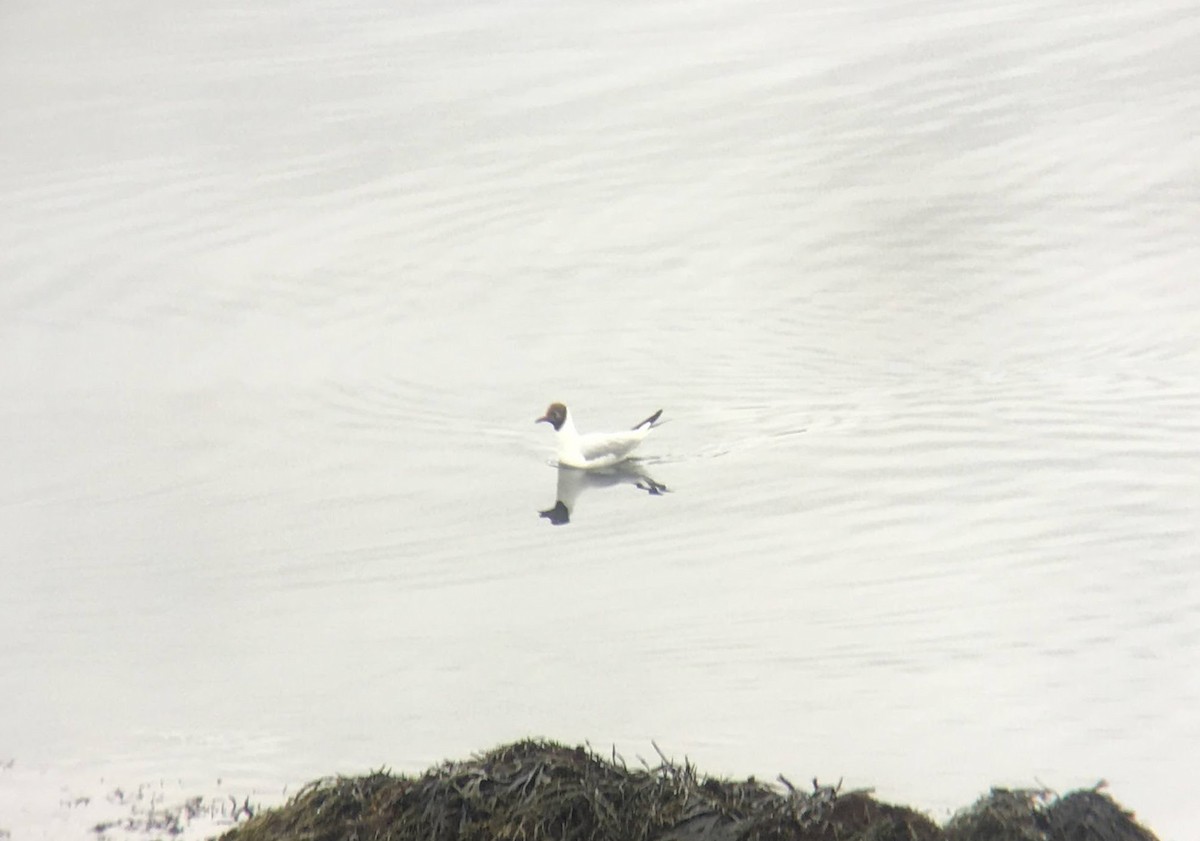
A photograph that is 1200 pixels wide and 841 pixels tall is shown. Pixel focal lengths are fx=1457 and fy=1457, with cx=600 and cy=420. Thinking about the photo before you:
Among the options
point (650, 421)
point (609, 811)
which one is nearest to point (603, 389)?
point (650, 421)

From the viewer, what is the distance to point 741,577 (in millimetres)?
2062

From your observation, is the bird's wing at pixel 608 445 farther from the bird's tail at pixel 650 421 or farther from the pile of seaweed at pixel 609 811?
the pile of seaweed at pixel 609 811

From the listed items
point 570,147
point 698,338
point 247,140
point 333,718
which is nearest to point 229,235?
point 247,140

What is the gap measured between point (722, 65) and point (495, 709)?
156cm

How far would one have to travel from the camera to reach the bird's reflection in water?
224 centimetres

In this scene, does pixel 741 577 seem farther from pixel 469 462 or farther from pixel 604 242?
pixel 604 242

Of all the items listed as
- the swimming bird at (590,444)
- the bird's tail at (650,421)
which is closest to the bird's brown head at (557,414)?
the swimming bird at (590,444)

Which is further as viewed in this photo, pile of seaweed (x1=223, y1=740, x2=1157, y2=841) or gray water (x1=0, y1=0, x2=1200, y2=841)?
gray water (x1=0, y1=0, x2=1200, y2=841)

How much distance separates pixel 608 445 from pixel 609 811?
0.97 metres

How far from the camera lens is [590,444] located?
2336 mm

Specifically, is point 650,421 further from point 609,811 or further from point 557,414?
point 609,811

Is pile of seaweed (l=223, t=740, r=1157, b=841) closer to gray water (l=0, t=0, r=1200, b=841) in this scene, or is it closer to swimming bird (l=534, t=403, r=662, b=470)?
gray water (l=0, t=0, r=1200, b=841)

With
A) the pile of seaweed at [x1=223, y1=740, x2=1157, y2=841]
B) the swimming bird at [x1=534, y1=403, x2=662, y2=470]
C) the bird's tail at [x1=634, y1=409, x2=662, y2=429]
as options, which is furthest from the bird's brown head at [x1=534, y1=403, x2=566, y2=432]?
the pile of seaweed at [x1=223, y1=740, x2=1157, y2=841]

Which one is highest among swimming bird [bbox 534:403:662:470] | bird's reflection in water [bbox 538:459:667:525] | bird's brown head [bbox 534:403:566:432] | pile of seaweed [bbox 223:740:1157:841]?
bird's brown head [bbox 534:403:566:432]
